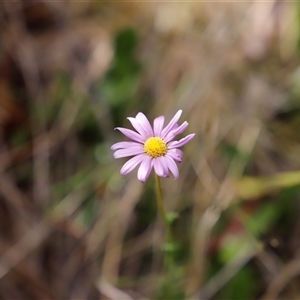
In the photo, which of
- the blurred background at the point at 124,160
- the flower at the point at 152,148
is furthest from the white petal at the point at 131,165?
the blurred background at the point at 124,160

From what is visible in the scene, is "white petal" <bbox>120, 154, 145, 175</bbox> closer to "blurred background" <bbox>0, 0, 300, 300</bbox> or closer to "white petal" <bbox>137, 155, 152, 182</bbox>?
"white petal" <bbox>137, 155, 152, 182</bbox>

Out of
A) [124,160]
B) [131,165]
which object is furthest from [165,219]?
[124,160]

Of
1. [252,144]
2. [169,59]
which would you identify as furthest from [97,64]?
[252,144]

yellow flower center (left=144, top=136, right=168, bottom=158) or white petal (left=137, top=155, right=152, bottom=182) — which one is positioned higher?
yellow flower center (left=144, top=136, right=168, bottom=158)

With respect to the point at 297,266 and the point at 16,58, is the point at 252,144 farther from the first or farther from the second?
the point at 16,58

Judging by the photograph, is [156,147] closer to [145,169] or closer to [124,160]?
[145,169]

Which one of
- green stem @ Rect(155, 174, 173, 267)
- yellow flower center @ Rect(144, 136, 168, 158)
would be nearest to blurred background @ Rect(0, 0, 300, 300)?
green stem @ Rect(155, 174, 173, 267)

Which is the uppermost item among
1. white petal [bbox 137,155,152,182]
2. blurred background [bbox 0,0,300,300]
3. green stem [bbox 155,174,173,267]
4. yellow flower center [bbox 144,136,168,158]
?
blurred background [bbox 0,0,300,300]
